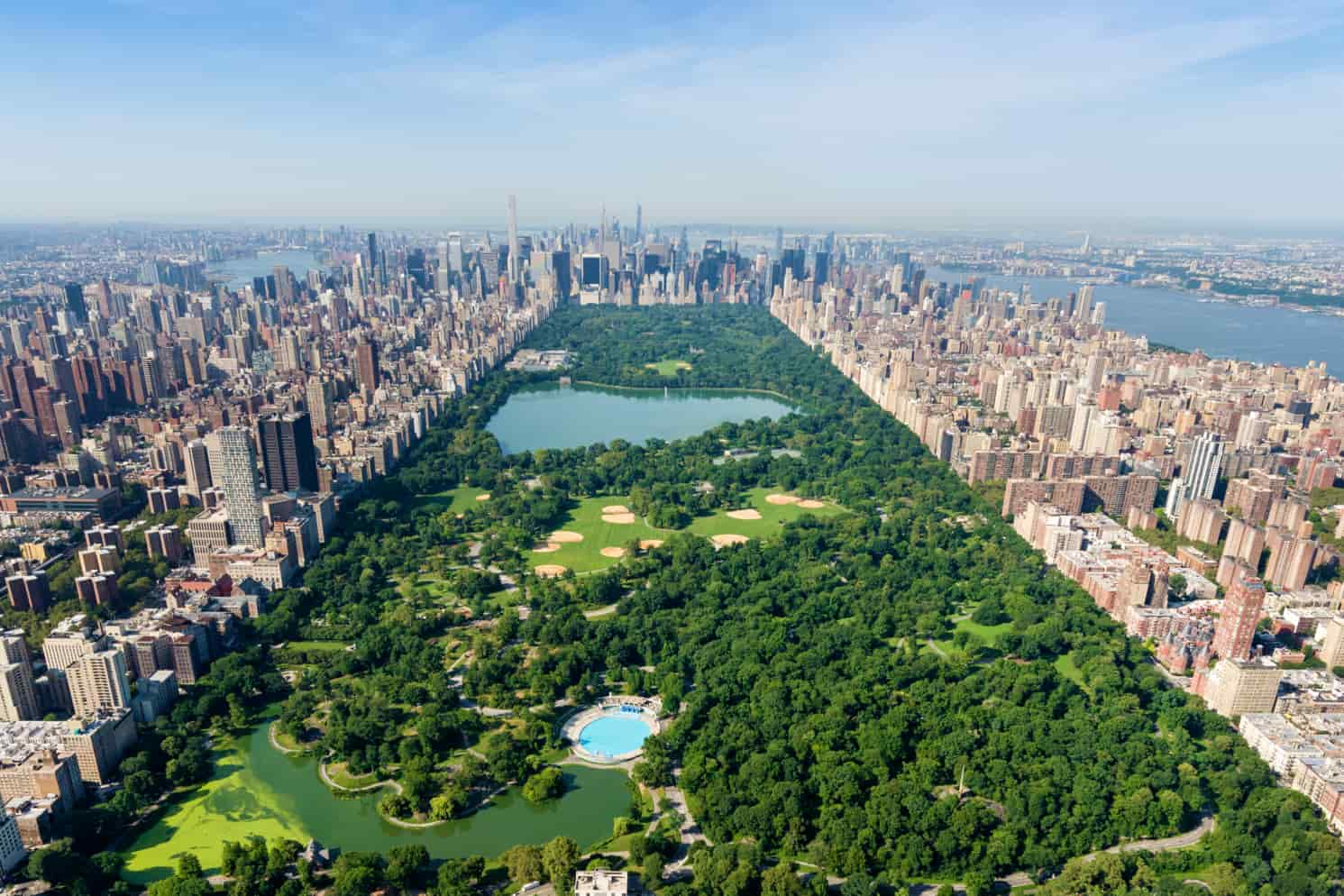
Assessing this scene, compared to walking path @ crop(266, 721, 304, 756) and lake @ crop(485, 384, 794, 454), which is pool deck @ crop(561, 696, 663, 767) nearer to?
walking path @ crop(266, 721, 304, 756)

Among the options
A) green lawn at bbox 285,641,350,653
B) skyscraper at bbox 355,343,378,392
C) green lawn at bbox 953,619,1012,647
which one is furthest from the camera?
skyscraper at bbox 355,343,378,392

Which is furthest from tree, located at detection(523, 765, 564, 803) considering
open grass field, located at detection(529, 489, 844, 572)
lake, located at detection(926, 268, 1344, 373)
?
lake, located at detection(926, 268, 1344, 373)

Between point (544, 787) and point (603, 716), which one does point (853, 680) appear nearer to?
point (603, 716)

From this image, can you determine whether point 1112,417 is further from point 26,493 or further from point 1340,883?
point 26,493

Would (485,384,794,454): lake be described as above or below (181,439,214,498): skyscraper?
below

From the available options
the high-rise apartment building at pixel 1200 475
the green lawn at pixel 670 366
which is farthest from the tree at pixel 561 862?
the green lawn at pixel 670 366

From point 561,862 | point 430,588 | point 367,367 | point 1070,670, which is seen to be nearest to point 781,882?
point 561,862
